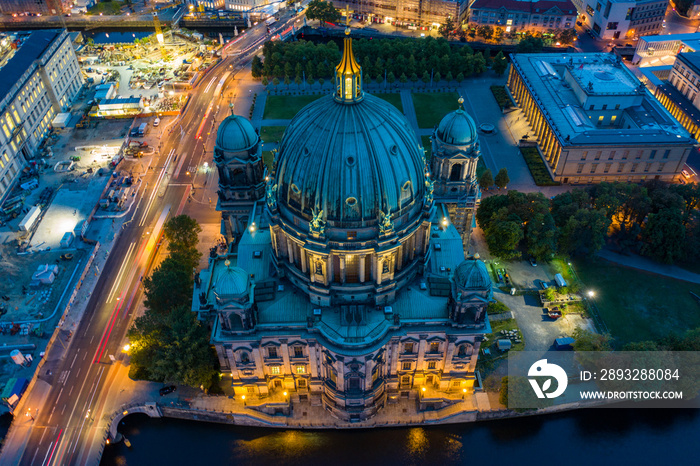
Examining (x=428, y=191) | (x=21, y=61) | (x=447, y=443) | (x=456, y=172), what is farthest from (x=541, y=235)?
(x=21, y=61)

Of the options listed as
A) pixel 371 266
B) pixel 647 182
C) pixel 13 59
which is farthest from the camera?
pixel 13 59

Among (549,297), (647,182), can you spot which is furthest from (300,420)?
(647,182)

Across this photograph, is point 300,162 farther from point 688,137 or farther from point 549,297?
point 688,137

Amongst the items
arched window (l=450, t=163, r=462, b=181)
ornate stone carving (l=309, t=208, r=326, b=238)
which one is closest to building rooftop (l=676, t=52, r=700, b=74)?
arched window (l=450, t=163, r=462, b=181)

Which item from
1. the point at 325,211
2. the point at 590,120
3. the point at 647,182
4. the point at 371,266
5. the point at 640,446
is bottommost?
the point at 640,446

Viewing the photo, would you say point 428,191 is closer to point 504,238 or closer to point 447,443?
point 504,238

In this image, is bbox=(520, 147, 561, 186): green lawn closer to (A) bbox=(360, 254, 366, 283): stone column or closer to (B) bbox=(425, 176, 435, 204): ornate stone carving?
(B) bbox=(425, 176, 435, 204): ornate stone carving
